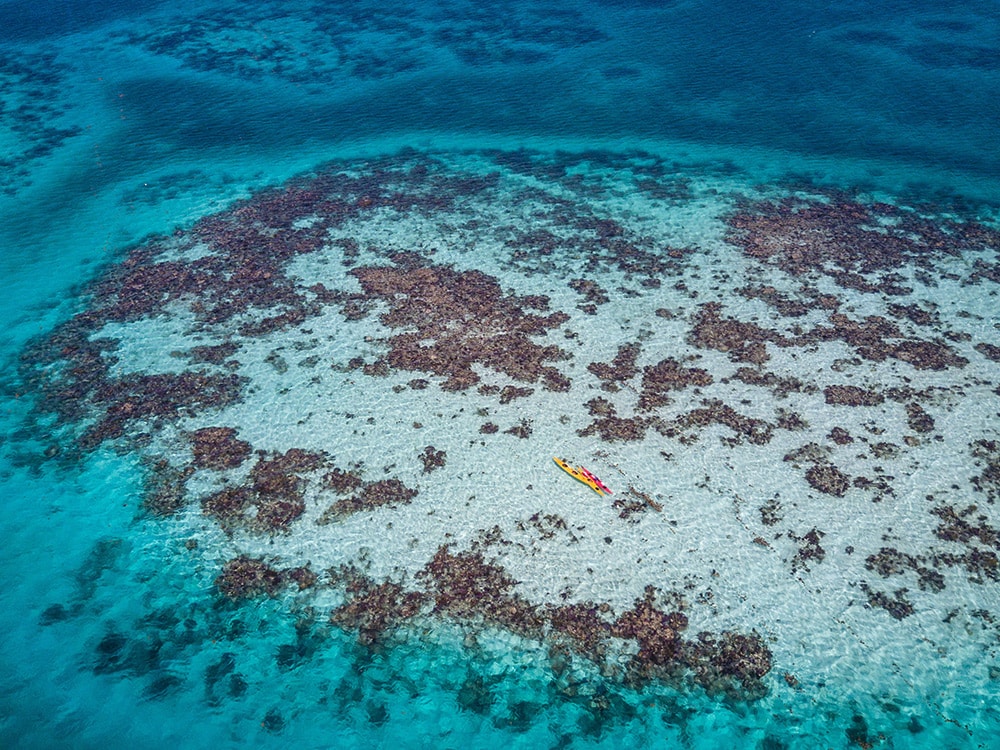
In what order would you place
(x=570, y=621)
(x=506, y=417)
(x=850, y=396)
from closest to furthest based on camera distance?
(x=570, y=621) < (x=506, y=417) < (x=850, y=396)

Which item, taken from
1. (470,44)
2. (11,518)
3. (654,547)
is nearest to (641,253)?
(654,547)

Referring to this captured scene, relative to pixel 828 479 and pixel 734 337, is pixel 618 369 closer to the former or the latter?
pixel 734 337

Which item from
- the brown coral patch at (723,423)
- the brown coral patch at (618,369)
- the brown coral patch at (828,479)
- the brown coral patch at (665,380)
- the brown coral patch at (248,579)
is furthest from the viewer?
the brown coral patch at (618,369)

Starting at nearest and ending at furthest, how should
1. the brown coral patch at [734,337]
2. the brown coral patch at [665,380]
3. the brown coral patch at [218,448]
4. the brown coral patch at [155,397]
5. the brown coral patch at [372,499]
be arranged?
the brown coral patch at [372,499] → the brown coral patch at [218,448] → the brown coral patch at [155,397] → the brown coral patch at [665,380] → the brown coral patch at [734,337]

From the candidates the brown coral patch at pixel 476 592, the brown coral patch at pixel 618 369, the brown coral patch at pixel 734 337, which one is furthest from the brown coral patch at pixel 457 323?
the brown coral patch at pixel 476 592

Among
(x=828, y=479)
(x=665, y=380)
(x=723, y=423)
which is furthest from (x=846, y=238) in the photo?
(x=828, y=479)

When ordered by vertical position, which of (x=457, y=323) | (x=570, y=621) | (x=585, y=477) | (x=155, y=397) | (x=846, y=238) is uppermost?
(x=846, y=238)

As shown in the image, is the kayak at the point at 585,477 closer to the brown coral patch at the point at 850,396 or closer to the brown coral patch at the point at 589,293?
the brown coral patch at the point at 589,293

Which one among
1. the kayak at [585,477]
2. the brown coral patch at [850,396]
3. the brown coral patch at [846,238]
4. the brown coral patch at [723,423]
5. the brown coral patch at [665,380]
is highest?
the brown coral patch at [846,238]
